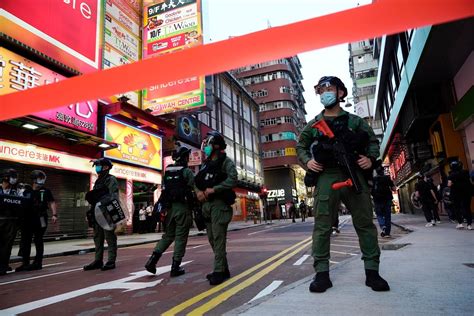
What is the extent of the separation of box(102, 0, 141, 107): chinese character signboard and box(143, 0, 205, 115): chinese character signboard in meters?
0.67

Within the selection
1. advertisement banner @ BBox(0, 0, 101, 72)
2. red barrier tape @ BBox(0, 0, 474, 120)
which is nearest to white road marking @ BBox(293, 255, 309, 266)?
red barrier tape @ BBox(0, 0, 474, 120)

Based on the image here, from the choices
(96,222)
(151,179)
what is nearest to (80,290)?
(96,222)

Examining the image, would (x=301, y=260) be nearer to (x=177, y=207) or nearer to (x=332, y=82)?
(x=177, y=207)

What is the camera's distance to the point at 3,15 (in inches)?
505

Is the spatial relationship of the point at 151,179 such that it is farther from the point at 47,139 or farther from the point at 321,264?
the point at 321,264

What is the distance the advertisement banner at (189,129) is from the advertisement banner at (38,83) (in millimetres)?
8657

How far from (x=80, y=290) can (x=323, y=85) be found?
380cm

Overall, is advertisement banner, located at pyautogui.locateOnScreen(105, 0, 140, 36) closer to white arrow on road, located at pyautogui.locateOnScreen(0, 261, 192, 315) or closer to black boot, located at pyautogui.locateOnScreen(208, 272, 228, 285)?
white arrow on road, located at pyautogui.locateOnScreen(0, 261, 192, 315)

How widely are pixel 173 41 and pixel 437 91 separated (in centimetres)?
1398

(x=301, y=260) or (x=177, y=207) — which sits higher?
(x=177, y=207)

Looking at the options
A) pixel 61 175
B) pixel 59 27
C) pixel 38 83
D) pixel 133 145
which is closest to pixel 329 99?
pixel 38 83

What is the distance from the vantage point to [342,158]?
3.22 m

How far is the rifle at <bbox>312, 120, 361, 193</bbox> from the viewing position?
3.15 m

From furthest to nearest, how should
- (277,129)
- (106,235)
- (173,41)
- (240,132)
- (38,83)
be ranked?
(277,129) < (240,132) < (173,41) < (38,83) < (106,235)
